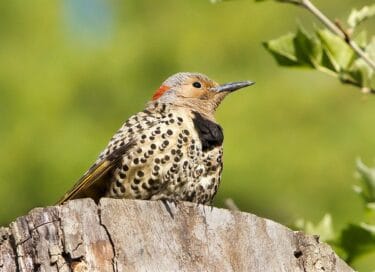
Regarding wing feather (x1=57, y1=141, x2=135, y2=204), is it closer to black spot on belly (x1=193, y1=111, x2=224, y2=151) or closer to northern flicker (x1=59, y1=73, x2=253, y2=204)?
northern flicker (x1=59, y1=73, x2=253, y2=204)

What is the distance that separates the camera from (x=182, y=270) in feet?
14.6

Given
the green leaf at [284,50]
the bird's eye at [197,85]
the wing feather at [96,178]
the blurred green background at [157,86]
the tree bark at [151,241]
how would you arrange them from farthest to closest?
the blurred green background at [157,86] → the bird's eye at [197,85] → the wing feather at [96,178] → the green leaf at [284,50] → the tree bark at [151,241]

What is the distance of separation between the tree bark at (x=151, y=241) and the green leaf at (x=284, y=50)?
24.4 inches

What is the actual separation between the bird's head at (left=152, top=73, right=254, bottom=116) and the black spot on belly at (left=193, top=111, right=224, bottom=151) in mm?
415

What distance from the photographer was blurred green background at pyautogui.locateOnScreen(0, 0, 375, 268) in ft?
50.3

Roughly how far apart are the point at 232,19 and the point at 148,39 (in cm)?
119

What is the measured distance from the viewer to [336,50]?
4.84 meters

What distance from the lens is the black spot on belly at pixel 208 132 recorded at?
221 inches

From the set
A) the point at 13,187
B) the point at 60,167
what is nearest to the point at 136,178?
the point at 60,167

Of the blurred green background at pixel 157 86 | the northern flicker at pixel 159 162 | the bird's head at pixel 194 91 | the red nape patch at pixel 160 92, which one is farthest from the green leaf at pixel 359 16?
the blurred green background at pixel 157 86

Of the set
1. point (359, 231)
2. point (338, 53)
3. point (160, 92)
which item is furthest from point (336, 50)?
point (160, 92)

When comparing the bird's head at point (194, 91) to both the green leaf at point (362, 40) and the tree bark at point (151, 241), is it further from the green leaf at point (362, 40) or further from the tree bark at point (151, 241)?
the tree bark at point (151, 241)

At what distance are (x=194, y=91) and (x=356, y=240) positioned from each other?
5.97 feet

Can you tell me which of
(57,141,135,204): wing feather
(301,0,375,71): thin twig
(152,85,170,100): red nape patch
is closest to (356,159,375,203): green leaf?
(301,0,375,71): thin twig
